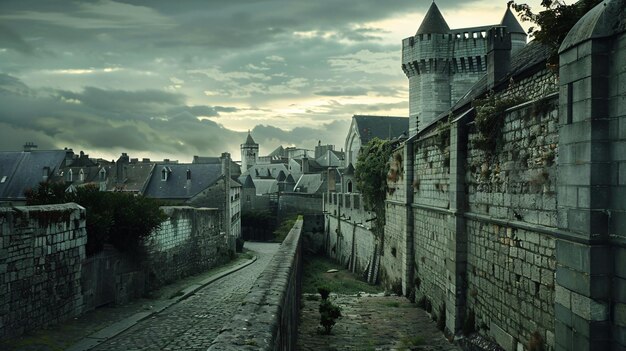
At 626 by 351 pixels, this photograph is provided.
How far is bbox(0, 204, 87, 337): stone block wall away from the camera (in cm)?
1068

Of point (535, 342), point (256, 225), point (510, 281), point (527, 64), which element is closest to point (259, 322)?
point (535, 342)

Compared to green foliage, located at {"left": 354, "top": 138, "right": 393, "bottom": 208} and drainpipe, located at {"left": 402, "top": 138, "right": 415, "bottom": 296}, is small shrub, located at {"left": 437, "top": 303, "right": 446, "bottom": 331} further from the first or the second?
green foliage, located at {"left": 354, "top": 138, "right": 393, "bottom": 208}

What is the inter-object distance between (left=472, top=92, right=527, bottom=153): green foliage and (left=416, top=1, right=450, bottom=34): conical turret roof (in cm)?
3082

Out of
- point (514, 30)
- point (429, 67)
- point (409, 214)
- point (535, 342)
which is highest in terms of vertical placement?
point (514, 30)

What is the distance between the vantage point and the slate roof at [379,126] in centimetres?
6349

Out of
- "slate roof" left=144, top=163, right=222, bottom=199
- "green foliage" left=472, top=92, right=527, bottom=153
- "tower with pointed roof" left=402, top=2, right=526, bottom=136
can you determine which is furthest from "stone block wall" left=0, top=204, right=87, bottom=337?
"slate roof" left=144, top=163, right=222, bottom=199

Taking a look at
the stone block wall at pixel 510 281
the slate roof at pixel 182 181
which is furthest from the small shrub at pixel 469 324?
the slate roof at pixel 182 181

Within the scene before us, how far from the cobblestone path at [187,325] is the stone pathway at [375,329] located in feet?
6.70

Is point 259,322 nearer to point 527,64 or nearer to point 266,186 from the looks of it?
point 527,64

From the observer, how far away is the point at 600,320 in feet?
18.0

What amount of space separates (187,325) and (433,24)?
32.4 meters

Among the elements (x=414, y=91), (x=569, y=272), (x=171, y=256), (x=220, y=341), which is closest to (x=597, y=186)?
(x=569, y=272)

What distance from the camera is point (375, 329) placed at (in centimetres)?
1260

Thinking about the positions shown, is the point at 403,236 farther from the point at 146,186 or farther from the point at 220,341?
the point at 146,186
